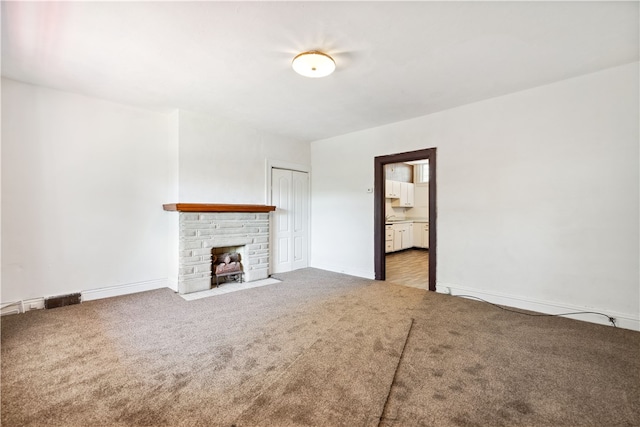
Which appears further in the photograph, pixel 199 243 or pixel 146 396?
pixel 199 243

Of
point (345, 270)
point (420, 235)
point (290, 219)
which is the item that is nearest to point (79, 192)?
point (290, 219)

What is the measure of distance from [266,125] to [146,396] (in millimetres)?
3945

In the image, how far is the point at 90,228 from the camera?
3.59 meters

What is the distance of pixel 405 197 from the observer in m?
8.48

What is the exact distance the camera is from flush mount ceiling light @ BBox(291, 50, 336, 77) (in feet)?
8.13

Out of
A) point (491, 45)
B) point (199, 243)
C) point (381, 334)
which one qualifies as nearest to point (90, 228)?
point (199, 243)

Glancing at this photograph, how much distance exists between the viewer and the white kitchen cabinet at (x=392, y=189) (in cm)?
771

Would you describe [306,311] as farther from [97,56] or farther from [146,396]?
[97,56]

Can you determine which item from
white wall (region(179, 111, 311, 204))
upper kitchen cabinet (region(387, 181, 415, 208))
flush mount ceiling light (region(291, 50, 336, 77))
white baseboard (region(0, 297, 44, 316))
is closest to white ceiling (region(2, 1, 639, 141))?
flush mount ceiling light (region(291, 50, 336, 77))

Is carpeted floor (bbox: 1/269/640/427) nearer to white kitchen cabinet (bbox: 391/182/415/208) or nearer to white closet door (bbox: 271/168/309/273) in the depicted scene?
white closet door (bbox: 271/168/309/273)

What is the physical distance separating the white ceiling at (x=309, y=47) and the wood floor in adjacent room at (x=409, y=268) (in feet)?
8.92

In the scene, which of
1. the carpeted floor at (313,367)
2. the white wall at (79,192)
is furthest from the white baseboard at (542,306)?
the white wall at (79,192)

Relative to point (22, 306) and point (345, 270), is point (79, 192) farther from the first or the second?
point (345, 270)

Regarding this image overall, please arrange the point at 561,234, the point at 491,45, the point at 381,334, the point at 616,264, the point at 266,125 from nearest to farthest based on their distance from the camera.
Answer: the point at 491,45 < the point at 381,334 < the point at 616,264 < the point at 561,234 < the point at 266,125
